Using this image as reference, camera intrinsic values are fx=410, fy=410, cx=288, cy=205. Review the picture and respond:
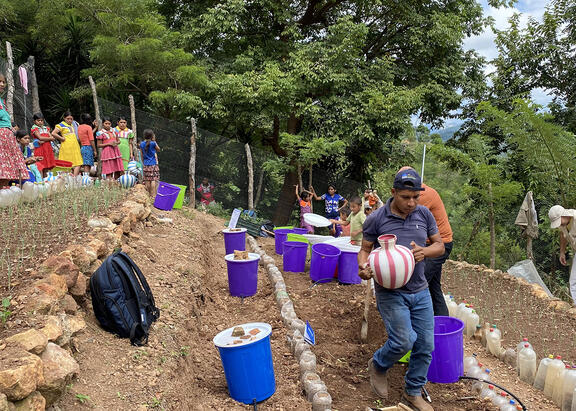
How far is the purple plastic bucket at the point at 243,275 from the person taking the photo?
5.07 meters

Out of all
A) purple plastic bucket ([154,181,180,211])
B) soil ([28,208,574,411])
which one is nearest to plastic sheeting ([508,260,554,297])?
soil ([28,208,574,411])

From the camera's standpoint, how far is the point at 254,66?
11359 mm

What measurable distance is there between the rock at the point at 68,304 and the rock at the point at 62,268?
12 centimetres

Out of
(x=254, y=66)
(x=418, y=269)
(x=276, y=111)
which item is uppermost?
(x=254, y=66)

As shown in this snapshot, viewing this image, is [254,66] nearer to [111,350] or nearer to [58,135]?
[58,135]

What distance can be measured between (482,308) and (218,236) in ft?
16.5

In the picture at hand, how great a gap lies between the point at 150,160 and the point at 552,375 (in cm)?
697

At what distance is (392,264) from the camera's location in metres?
2.74

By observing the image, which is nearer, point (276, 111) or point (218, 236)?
point (218, 236)

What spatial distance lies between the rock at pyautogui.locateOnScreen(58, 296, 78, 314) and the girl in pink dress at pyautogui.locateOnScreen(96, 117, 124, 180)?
205 inches

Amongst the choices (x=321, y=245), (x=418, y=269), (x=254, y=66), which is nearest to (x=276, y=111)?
(x=254, y=66)

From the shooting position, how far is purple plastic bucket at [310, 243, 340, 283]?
18.8 ft

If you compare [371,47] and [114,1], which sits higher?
[114,1]

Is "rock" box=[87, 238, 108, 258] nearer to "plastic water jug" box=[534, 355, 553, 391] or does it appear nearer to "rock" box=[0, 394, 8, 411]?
"rock" box=[0, 394, 8, 411]
